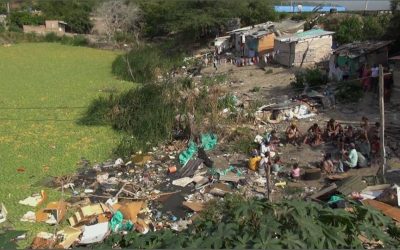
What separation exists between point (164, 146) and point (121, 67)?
437 inches

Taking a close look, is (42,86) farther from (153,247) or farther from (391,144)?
(153,247)

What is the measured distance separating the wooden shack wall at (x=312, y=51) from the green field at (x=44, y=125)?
7227 millimetres

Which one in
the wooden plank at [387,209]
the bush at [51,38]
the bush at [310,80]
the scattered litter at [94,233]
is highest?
the bush at [310,80]

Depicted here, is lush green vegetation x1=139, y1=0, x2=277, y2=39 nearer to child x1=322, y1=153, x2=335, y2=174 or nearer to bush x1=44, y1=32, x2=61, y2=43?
bush x1=44, y1=32, x2=61, y2=43

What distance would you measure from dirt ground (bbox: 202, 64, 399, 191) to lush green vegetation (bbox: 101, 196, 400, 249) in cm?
618

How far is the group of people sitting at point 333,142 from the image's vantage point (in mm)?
9961

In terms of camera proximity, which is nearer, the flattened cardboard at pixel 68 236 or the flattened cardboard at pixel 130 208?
the flattened cardboard at pixel 68 236

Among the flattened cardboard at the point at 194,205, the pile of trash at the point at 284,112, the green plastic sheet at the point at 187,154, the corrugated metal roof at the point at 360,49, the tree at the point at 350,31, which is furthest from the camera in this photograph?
the tree at the point at 350,31

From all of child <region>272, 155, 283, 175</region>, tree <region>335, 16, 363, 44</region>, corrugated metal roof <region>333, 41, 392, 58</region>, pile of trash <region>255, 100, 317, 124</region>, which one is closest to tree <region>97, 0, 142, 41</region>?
tree <region>335, 16, 363, 44</region>

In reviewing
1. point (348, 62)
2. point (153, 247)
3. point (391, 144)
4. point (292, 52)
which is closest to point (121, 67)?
point (292, 52)

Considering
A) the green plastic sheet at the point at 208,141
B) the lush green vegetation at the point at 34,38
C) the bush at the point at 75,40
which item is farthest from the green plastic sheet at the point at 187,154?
the lush green vegetation at the point at 34,38

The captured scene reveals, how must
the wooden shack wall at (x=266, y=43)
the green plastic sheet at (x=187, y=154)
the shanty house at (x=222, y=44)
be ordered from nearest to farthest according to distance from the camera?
the green plastic sheet at (x=187, y=154), the wooden shack wall at (x=266, y=43), the shanty house at (x=222, y=44)

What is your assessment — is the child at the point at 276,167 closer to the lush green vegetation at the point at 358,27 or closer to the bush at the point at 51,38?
the lush green vegetation at the point at 358,27

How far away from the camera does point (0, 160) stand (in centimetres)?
1124
